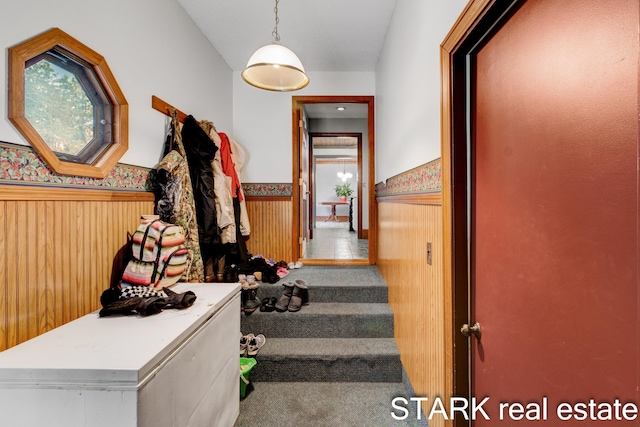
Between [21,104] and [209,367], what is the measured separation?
1.27m

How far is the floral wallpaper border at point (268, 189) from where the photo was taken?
3.27 m

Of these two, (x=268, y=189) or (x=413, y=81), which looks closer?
(x=413, y=81)

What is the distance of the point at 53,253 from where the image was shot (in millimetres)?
1183

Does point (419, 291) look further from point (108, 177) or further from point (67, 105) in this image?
point (67, 105)

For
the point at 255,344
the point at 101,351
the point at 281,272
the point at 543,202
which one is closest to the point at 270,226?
the point at 281,272

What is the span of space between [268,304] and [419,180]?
5.18ft

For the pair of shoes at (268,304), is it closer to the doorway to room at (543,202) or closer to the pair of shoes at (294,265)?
the pair of shoes at (294,265)

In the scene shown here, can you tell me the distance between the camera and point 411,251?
1.78m

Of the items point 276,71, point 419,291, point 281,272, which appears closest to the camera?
point 419,291

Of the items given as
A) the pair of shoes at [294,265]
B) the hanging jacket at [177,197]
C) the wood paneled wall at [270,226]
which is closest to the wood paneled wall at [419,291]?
the pair of shoes at [294,265]

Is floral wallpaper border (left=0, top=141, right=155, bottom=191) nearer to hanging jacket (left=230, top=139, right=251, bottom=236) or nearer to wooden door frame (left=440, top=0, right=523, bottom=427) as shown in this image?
hanging jacket (left=230, top=139, right=251, bottom=236)

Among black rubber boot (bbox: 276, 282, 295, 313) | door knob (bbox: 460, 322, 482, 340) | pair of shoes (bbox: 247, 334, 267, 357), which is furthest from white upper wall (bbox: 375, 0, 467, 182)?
pair of shoes (bbox: 247, 334, 267, 357)

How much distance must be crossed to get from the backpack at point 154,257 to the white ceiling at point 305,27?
6.12 feet

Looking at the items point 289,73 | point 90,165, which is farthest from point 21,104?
point 289,73
